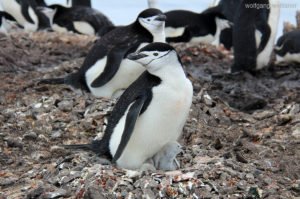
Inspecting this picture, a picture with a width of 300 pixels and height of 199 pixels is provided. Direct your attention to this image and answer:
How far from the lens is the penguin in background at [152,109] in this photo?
415 centimetres

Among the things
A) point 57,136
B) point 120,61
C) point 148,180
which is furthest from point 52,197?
point 120,61

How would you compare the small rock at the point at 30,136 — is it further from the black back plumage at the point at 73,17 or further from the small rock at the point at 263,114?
the black back plumage at the point at 73,17

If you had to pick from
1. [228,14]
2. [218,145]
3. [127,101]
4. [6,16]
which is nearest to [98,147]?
[127,101]

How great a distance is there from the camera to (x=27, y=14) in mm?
12766

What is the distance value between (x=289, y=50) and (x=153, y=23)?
3.57m

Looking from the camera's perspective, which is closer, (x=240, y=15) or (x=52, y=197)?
(x=52, y=197)

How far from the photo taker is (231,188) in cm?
405

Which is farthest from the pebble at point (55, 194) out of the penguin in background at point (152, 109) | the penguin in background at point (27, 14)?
the penguin in background at point (27, 14)

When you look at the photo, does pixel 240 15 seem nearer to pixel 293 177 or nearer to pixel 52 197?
pixel 293 177

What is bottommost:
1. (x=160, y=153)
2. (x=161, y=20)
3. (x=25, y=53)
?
(x=25, y=53)

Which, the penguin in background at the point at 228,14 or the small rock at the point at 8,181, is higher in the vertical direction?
the small rock at the point at 8,181

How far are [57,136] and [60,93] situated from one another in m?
1.15

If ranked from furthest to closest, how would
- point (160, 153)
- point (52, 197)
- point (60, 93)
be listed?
point (60, 93)
point (160, 153)
point (52, 197)

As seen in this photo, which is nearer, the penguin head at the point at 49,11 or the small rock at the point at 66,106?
the small rock at the point at 66,106
